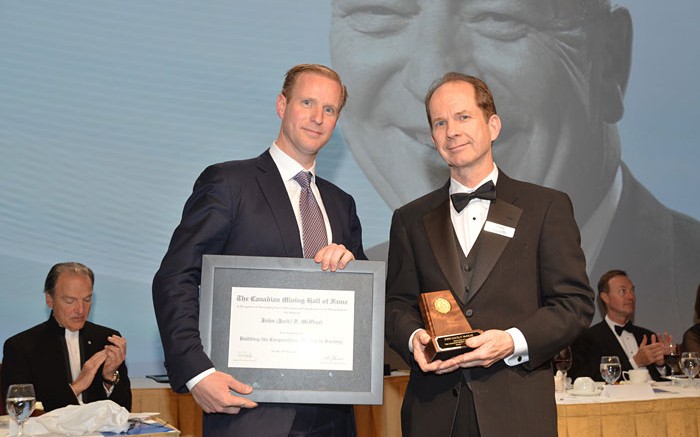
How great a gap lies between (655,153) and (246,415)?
580cm

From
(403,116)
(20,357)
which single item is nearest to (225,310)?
(20,357)

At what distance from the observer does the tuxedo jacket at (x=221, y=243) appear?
8.45 feet

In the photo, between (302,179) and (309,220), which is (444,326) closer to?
(309,220)

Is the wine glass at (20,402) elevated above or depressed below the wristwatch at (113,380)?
below

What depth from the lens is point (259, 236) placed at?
2.76 meters

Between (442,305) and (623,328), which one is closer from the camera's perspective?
(442,305)

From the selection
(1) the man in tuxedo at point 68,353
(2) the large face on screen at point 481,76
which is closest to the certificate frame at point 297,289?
(1) the man in tuxedo at point 68,353

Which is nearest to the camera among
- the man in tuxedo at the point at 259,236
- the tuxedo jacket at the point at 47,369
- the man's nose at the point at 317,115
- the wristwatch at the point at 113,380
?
the man in tuxedo at the point at 259,236

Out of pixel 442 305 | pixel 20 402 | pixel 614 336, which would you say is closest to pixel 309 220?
pixel 442 305

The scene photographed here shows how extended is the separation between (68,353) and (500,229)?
356 cm

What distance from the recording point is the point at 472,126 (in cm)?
280

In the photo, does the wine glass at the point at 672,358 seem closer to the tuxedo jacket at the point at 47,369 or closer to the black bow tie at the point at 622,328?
the black bow tie at the point at 622,328

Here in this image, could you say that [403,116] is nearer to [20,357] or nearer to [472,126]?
[20,357]

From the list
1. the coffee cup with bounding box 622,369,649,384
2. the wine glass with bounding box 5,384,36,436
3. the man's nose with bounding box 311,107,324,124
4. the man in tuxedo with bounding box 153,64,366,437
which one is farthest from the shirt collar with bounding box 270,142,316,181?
the coffee cup with bounding box 622,369,649,384
